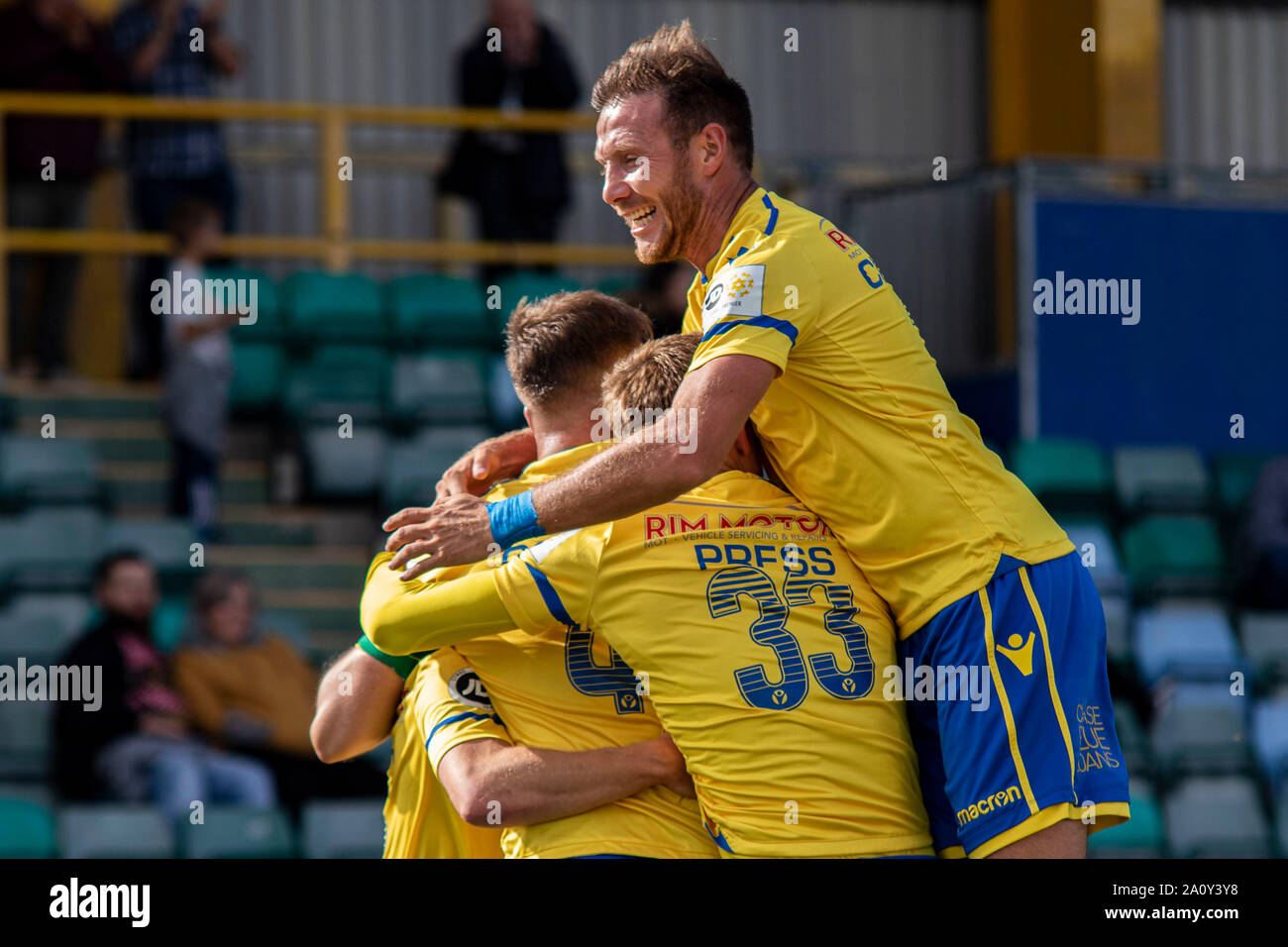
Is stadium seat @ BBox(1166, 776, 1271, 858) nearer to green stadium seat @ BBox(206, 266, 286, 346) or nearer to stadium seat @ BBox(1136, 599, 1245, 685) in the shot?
stadium seat @ BBox(1136, 599, 1245, 685)

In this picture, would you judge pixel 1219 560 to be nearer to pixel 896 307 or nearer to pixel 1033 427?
pixel 1033 427

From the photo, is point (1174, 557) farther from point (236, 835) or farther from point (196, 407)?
point (236, 835)

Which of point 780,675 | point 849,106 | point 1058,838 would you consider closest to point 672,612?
point 780,675

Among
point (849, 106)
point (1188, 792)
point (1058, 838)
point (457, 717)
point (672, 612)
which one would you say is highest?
point (849, 106)

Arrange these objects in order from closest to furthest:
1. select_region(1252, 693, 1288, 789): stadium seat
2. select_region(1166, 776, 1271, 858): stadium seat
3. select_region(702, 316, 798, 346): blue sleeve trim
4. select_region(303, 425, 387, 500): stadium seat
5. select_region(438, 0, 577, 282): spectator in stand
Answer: select_region(702, 316, 798, 346): blue sleeve trim < select_region(1166, 776, 1271, 858): stadium seat < select_region(1252, 693, 1288, 789): stadium seat < select_region(303, 425, 387, 500): stadium seat < select_region(438, 0, 577, 282): spectator in stand

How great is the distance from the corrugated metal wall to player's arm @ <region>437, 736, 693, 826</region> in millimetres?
12046

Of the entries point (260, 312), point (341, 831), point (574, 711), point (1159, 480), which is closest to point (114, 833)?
point (341, 831)

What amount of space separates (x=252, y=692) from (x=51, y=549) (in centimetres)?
138

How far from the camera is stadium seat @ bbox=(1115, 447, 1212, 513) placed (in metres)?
9.43

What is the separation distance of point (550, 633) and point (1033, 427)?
7.04 meters

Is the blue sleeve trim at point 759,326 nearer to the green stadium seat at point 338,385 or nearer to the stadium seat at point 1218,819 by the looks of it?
the stadium seat at point 1218,819

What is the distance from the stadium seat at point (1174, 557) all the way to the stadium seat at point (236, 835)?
463 cm

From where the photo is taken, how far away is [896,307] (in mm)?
3389

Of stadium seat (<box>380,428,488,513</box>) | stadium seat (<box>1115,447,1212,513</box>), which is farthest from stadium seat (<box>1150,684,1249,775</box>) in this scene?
stadium seat (<box>380,428,488,513</box>)
